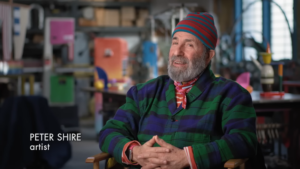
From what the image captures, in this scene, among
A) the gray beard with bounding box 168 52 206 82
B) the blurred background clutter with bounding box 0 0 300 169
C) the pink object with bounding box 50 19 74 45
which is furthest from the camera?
the pink object with bounding box 50 19 74 45

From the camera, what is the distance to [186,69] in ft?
5.98

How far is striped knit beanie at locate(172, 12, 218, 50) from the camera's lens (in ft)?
5.98

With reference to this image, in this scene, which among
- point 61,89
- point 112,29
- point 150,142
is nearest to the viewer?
point 150,142

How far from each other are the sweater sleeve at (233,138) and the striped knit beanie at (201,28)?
291mm

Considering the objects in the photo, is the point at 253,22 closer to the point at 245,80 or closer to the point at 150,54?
the point at 150,54

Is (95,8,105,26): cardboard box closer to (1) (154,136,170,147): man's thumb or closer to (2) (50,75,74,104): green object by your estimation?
(2) (50,75,74,104): green object

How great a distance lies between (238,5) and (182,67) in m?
6.31

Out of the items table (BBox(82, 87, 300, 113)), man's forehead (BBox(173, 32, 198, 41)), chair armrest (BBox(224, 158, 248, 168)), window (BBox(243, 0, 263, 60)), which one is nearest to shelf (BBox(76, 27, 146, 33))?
window (BBox(243, 0, 263, 60))

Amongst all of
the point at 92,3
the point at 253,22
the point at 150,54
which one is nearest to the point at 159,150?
the point at 150,54

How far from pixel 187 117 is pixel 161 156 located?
0.23 m

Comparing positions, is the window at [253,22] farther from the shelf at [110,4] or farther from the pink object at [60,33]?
the pink object at [60,33]

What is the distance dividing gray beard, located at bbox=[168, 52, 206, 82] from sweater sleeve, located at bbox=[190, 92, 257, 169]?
0.64ft

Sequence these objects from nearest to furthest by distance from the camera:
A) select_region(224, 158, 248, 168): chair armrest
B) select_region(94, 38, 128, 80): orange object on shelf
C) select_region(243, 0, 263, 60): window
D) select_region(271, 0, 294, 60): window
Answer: select_region(224, 158, 248, 168): chair armrest
select_region(94, 38, 128, 80): orange object on shelf
select_region(271, 0, 294, 60): window
select_region(243, 0, 263, 60): window

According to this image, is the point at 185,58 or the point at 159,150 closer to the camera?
the point at 159,150
